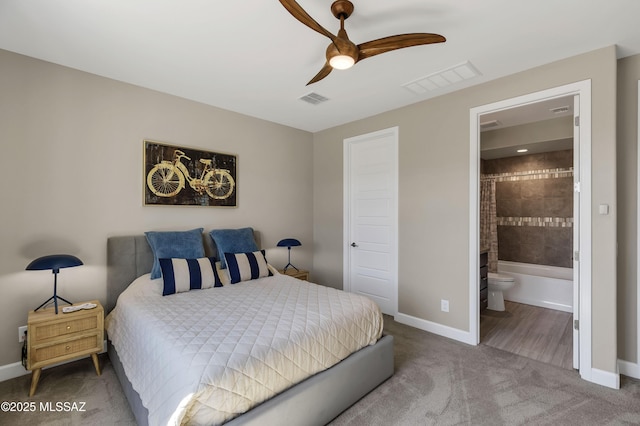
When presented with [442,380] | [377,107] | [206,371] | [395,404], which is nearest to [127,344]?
[206,371]

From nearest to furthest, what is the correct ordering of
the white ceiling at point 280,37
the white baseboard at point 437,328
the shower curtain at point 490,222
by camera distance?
the white ceiling at point 280,37, the white baseboard at point 437,328, the shower curtain at point 490,222

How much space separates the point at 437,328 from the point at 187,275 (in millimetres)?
2655

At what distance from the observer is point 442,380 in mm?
2336

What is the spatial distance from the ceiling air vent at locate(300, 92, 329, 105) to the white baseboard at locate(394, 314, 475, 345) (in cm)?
273

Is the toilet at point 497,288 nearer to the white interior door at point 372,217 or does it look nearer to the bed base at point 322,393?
the white interior door at point 372,217

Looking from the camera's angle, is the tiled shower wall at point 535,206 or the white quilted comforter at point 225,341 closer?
the white quilted comforter at point 225,341

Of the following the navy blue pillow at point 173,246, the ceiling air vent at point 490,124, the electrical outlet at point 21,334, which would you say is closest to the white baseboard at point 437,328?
the navy blue pillow at point 173,246

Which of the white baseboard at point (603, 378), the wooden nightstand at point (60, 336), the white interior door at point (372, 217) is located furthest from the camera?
the white interior door at point (372, 217)

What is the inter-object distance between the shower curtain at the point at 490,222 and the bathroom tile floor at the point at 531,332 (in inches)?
38.1

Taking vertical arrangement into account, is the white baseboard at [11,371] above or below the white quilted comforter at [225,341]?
below

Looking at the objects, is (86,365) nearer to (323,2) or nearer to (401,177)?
(323,2)

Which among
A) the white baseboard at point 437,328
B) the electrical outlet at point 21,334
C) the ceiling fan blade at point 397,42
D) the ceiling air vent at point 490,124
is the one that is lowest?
the white baseboard at point 437,328

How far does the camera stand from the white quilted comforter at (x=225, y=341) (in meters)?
1.39

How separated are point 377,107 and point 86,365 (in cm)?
392
